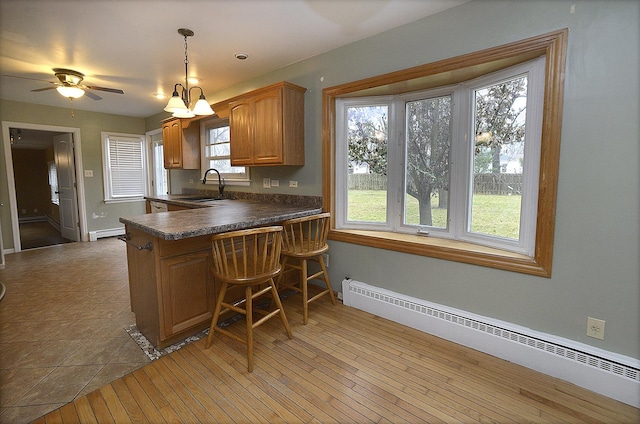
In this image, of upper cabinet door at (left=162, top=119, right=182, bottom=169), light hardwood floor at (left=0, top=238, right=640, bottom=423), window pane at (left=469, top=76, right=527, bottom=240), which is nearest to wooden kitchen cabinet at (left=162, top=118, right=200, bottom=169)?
upper cabinet door at (left=162, top=119, right=182, bottom=169)

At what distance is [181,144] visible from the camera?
4379 millimetres

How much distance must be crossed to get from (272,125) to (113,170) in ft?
15.3

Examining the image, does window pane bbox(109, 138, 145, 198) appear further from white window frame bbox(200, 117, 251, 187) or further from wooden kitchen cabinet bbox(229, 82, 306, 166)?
wooden kitchen cabinet bbox(229, 82, 306, 166)

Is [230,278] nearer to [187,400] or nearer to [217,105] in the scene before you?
[187,400]

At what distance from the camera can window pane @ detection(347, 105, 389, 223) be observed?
9.20 ft

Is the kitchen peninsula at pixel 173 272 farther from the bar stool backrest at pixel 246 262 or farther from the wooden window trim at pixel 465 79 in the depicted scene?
the wooden window trim at pixel 465 79

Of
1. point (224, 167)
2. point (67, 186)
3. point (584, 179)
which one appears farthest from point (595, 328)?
point (67, 186)

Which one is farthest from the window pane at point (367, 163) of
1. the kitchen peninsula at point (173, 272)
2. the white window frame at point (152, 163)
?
the white window frame at point (152, 163)

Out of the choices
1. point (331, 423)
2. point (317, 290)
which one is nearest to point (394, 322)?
point (317, 290)

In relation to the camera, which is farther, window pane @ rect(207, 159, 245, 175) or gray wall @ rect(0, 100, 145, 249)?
gray wall @ rect(0, 100, 145, 249)

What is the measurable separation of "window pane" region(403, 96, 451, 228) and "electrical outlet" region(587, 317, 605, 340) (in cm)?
112

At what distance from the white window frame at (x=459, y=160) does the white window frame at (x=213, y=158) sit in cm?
161

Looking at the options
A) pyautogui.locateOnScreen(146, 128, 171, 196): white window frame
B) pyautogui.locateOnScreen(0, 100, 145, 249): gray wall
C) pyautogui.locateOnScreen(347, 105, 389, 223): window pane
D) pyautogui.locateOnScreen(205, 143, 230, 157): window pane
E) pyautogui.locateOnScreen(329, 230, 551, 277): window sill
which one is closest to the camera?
pyautogui.locateOnScreen(329, 230, 551, 277): window sill

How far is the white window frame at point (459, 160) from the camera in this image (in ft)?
6.36
